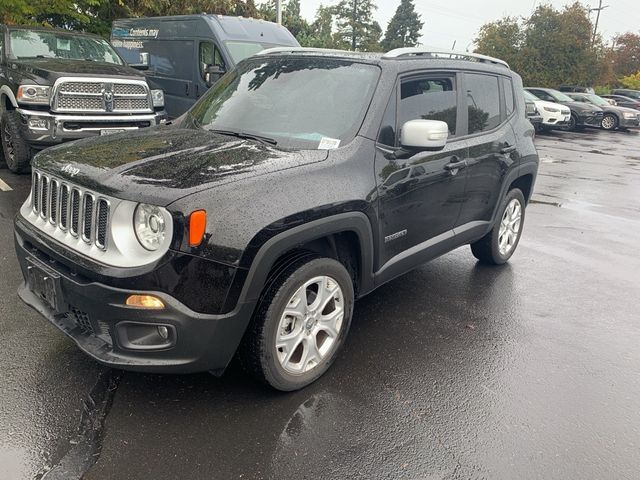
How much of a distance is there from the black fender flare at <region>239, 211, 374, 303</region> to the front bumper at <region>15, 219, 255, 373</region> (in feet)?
0.39

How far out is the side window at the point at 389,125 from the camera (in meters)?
3.50

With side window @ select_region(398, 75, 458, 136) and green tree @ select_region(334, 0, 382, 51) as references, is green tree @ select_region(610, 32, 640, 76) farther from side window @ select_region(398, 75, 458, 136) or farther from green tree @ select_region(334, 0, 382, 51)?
side window @ select_region(398, 75, 458, 136)

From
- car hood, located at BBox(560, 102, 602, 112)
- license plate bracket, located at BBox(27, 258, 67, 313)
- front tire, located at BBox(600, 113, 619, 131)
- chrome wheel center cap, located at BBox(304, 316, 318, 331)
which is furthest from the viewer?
front tire, located at BBox(600, 113, 619, 131)

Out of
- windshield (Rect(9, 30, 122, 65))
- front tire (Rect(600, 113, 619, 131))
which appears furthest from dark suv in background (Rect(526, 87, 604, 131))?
windshield (Rect(9, 30, 122, 65))

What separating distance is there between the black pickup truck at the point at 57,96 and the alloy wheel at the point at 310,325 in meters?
4.52

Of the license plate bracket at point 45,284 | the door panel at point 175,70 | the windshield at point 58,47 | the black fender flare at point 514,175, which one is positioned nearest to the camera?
the license plate bracket at point 45,284

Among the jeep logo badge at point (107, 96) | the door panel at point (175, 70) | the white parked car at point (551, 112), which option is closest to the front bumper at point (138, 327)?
the jeep logo badge at point (107, 96)

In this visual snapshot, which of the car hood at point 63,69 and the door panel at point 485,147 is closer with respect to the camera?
the door panel at point 485,147

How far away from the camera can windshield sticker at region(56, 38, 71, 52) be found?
844cm

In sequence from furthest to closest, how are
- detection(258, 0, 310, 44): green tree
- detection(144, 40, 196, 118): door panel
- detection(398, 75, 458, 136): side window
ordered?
detection(258, 0, 310, 44): green tree < detection(144, 40, 196, 118): door panel < detection(398, 75, 458, 136): side window

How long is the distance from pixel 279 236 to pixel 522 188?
12.1 feet

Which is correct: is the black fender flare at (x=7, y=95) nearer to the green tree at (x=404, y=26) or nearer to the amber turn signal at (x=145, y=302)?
the amber turn signal at (x=145, y=302)

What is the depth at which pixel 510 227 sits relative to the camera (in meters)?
5.52

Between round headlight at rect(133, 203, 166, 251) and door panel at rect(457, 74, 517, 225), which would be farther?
door panel at rect(457, 74, 517, 225)
